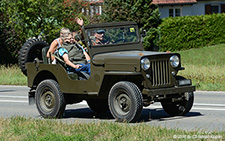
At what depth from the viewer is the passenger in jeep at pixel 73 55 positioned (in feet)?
35.0

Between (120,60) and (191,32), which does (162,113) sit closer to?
(120,60)

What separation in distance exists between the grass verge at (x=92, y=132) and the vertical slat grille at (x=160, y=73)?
1.18 meters

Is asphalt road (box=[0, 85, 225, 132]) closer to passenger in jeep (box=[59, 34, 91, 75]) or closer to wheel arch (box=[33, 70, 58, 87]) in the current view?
wheel arch (box=[33, 70, 58, 87])

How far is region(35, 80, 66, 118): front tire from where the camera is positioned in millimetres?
10562

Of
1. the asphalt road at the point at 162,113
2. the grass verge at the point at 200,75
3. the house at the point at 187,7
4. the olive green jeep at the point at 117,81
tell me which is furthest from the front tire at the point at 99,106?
the house at the point at 187,7

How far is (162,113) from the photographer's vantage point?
1134 centimetres

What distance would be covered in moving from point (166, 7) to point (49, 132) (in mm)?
39143

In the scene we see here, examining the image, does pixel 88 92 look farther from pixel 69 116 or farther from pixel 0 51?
pixel 0 51

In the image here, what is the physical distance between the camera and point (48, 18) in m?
27.2

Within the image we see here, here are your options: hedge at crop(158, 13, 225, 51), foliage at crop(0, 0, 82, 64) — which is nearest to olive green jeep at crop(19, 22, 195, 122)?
foliage at crop(0, 0, 82, 64)

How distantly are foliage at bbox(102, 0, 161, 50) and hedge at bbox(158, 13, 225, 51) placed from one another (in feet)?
2.73

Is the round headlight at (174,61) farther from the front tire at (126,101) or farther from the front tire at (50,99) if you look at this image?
the front tire at (50,99)

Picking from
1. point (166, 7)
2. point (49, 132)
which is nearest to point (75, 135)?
point (49, 132)

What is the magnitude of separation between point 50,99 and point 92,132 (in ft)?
9.42
